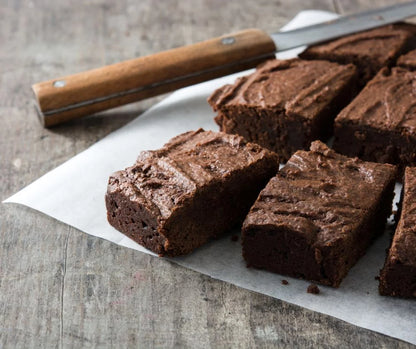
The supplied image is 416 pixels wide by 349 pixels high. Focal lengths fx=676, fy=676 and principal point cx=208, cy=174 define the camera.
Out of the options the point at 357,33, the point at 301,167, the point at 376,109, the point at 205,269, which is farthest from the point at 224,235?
the point at 357,33

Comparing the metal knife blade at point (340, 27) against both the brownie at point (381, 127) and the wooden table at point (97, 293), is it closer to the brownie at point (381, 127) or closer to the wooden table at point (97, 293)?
the brownie at point (381, 127)

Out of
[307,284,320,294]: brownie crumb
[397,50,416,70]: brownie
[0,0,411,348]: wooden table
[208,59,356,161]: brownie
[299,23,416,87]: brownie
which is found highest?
[397,50,416,70]: brownie

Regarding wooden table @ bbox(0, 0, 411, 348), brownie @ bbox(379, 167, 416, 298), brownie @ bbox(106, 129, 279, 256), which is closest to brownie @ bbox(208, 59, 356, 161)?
brownie @ bbox(106, 129, 279, 256)

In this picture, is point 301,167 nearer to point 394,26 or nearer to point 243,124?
point 243,124

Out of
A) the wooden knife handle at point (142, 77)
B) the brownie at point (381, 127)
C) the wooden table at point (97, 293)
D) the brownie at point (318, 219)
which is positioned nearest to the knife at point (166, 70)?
the wooden knife handle at point (142, 77)

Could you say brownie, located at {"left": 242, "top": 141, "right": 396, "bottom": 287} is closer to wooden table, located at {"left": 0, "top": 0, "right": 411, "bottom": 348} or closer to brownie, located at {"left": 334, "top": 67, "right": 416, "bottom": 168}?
wooden table, located at {"left": 0, "top": 0, "right": 411, "bottom": 348}

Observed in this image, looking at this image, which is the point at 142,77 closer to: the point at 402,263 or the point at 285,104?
the point at 285,104

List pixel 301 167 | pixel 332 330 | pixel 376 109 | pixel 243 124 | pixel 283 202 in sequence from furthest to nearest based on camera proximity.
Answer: pixel 243 124 < pixel 376 109 < pixel 301 167 < pixel 283 202 < pixel 332 330
